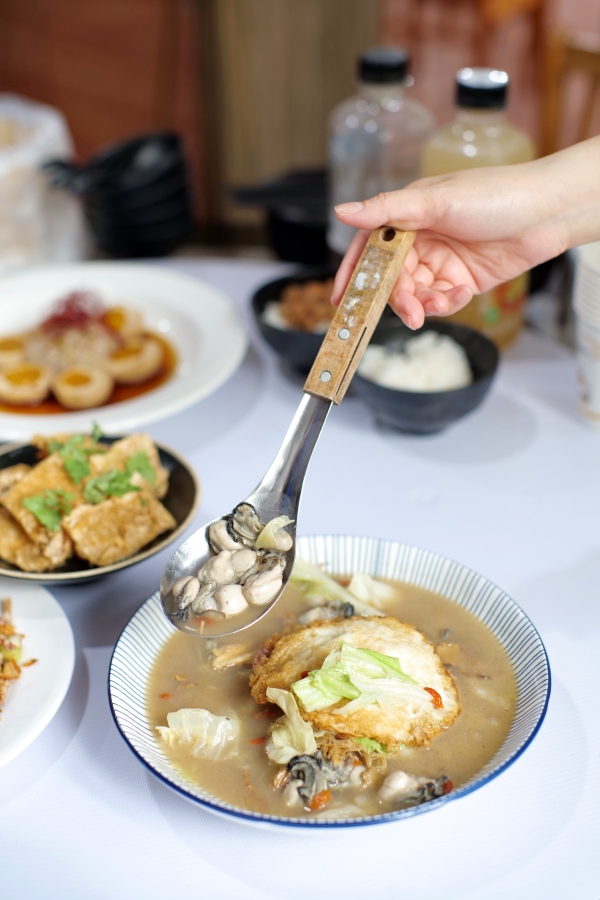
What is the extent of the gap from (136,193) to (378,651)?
240 cm

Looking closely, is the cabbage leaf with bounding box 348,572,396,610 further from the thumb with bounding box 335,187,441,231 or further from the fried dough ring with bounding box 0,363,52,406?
the fried dough ring with bounding box 0,363,52,406

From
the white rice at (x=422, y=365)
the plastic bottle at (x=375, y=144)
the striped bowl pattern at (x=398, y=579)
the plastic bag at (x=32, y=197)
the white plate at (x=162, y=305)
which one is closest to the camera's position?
the striped bowl pattern at (x=398, y=579)

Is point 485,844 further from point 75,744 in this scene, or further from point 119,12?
point 119,12

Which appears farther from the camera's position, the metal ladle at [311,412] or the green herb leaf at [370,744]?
the metal ladle at [311,412]

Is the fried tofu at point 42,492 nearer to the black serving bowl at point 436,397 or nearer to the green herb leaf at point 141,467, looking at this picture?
the green herb leaf at point 141,467

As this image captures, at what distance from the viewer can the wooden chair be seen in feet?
8.13

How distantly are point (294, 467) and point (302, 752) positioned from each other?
16.6 inches

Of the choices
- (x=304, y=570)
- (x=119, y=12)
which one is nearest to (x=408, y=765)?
(x=304, y=570)

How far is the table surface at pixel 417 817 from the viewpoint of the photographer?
0.95 meters

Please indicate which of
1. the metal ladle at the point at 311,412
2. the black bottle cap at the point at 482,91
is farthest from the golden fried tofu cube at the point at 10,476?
the black bottle cap at the point at 482,91

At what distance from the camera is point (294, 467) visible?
4.08 feet

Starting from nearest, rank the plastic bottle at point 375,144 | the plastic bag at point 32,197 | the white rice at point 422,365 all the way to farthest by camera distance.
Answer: the white rice at point 422,365, the plastic bottle at point 375,144, the plastic bag at point 32,197

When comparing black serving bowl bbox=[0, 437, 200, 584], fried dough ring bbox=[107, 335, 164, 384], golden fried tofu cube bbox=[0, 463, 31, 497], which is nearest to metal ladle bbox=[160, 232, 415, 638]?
black serving bowl bbox=[0, 437, 200, 584]

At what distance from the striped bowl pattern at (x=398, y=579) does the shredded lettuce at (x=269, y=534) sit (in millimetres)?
93
